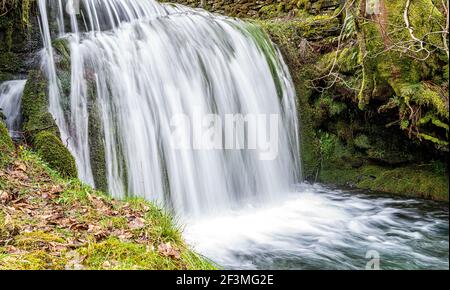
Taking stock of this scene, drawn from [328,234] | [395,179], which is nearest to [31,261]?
[328,234]

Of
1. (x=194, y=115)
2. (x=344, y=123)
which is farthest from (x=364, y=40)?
(x=194, y=115)

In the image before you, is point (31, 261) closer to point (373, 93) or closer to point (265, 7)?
point (373, 93)

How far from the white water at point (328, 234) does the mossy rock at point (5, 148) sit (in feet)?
7.04

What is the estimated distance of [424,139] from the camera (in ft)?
20.2

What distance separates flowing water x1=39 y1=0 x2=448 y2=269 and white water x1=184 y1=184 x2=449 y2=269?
15mm

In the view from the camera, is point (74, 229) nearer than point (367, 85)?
Yes

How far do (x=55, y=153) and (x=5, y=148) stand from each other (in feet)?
1.63

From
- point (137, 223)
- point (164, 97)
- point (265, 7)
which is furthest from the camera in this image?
point (265, 7)

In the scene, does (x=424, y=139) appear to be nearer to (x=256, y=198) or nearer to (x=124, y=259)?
(x=256, y=198)

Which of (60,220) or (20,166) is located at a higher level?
(20,166)

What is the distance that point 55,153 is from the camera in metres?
4.41

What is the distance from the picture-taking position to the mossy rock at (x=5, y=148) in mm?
3994

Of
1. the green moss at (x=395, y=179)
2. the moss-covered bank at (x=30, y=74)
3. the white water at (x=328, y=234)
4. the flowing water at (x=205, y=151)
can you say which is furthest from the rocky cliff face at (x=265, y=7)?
the moss-covered bank at (x=30, y=74)
